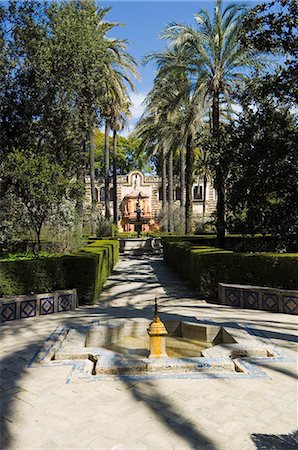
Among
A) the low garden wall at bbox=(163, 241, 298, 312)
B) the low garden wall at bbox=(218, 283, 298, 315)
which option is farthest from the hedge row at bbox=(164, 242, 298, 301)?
the low garden wall at bbox=(218, 283, 298, 315)

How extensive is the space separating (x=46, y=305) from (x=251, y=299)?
472 cm

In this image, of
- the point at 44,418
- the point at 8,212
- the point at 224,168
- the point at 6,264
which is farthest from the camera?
the point at 8,212

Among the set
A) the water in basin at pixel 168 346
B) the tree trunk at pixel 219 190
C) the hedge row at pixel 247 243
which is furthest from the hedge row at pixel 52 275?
the hedge row at pixel 247 243

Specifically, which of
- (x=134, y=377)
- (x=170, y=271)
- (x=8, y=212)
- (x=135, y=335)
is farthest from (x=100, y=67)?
(x=134, y=377)

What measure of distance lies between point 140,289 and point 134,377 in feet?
23.3

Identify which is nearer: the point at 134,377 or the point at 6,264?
the point at 134,377

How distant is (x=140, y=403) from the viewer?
396cm

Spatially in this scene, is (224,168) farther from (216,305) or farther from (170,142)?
(170,142)

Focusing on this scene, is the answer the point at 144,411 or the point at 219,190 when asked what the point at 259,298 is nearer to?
the point at 144,411

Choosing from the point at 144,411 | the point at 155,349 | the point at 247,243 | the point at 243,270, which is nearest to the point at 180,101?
the point at 247,243

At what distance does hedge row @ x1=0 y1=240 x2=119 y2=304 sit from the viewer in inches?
328

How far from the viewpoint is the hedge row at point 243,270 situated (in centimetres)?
898

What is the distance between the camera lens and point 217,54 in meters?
13.8

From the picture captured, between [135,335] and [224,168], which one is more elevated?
[224,168]
